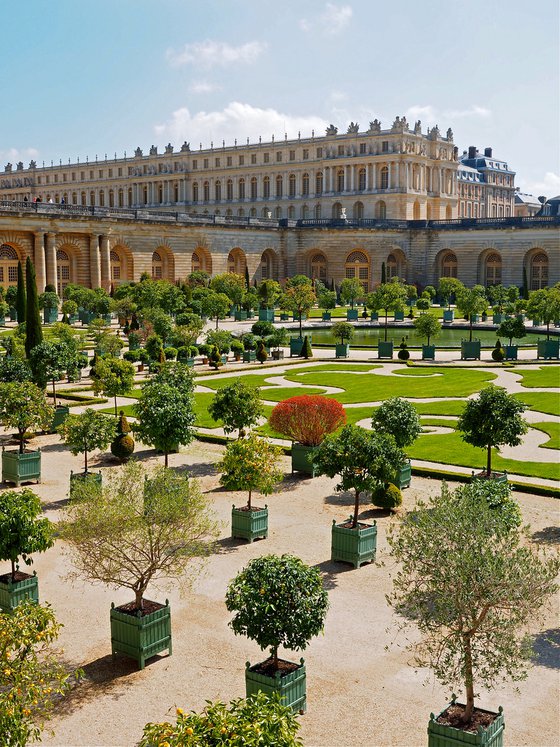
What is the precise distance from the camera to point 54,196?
145 meters

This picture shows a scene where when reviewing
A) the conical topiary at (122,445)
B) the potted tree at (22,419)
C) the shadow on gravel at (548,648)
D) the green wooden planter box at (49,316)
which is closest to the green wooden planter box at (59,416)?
the potted tree at (22,419)

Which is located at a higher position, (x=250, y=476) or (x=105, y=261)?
(x=105, y=261)

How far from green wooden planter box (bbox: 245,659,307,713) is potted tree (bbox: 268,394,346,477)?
40.5ft

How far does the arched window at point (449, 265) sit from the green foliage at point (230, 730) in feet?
298

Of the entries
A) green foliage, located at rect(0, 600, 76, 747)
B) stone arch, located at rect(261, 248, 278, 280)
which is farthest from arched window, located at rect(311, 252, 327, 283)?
green foliage, located at rect(0, 600, 76, 747)

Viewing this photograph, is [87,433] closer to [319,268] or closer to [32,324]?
[32,324]

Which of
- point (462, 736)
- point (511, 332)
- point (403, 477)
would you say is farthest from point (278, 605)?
point (511, 332)

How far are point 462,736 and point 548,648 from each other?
3787mm

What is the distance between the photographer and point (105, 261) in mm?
76625

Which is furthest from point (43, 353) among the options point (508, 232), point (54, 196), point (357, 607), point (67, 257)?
point (54, 196)

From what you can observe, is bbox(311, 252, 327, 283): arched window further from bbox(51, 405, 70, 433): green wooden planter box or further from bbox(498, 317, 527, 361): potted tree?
bbox(51, 405, 70, 433): green wooden planter box

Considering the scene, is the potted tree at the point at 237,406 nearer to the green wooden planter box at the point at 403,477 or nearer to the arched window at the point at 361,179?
the green wooden planter box at the point at 403,477

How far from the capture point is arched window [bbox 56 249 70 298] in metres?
74.5

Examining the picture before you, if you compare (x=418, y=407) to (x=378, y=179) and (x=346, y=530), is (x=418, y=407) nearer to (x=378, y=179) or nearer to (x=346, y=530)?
(x=346, y=530)
